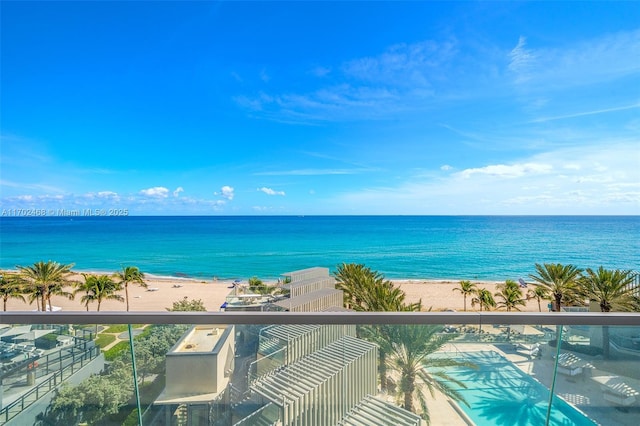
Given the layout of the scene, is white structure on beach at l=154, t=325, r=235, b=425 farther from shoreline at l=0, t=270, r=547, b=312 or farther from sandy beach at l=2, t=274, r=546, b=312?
sandy beach at l=2, t=274, r=546, b=312

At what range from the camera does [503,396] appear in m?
1.35

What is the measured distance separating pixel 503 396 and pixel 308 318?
0.98 meters

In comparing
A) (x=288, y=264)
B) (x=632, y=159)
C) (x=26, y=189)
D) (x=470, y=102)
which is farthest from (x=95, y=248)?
(x=632, y=159)

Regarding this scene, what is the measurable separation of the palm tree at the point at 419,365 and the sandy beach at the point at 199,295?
49.1 feet

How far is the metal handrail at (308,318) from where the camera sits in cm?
128

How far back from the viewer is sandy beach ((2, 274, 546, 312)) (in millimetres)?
15727

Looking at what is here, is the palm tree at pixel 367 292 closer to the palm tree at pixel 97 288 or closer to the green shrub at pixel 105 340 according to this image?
the green shrub at pixel 105 340

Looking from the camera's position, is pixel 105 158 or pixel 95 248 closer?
pixel 95 248

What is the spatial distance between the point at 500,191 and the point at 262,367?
42.2m

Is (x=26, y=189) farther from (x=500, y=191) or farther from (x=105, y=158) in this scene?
(x=500, y=191)

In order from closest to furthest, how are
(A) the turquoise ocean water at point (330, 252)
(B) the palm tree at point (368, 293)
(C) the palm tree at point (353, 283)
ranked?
1. (B) the palm tree at point (368, 293)
2. (C) the palm tree at point (353, 283)
3. (A) the turquoise ocean water at point (330, 252)

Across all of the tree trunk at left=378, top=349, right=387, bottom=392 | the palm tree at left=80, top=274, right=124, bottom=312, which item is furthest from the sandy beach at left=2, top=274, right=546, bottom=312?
the tree trunk at left=378, top=349, right=387, bottom=392

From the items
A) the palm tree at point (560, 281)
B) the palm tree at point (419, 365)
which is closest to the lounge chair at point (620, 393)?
the palm tree at point (419, 365)

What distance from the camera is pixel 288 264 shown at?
2477 cm
